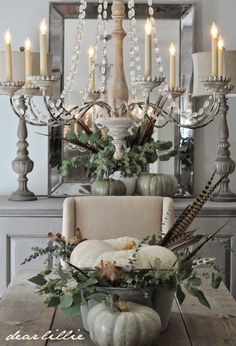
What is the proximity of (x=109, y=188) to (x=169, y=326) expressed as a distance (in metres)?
1.61

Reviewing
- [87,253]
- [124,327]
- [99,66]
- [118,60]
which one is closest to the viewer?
[124,327]

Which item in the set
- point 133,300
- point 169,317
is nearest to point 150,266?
point 133,300

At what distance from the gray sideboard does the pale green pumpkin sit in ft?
6.13

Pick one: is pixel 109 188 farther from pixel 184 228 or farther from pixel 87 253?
pixel 87 253

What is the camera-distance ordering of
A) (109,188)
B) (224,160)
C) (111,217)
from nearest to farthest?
(111,217) → (109,188) → (224,160)

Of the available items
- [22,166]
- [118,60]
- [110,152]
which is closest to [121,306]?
[118,60]

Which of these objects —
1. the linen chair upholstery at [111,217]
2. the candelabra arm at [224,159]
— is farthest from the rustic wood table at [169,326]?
the candelabra arm at [224,159]

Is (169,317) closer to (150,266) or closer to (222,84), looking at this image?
(150,266)

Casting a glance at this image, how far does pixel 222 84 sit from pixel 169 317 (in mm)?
853

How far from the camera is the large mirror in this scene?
387 centimetres

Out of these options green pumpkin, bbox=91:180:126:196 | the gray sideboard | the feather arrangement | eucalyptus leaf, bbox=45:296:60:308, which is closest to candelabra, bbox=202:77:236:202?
the gray sideboard

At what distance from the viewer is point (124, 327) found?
1.58 meters

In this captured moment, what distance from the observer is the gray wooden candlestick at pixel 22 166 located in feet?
12.2

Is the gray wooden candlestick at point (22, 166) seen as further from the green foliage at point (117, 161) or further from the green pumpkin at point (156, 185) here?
the green pumpkin at point (156, 185)
